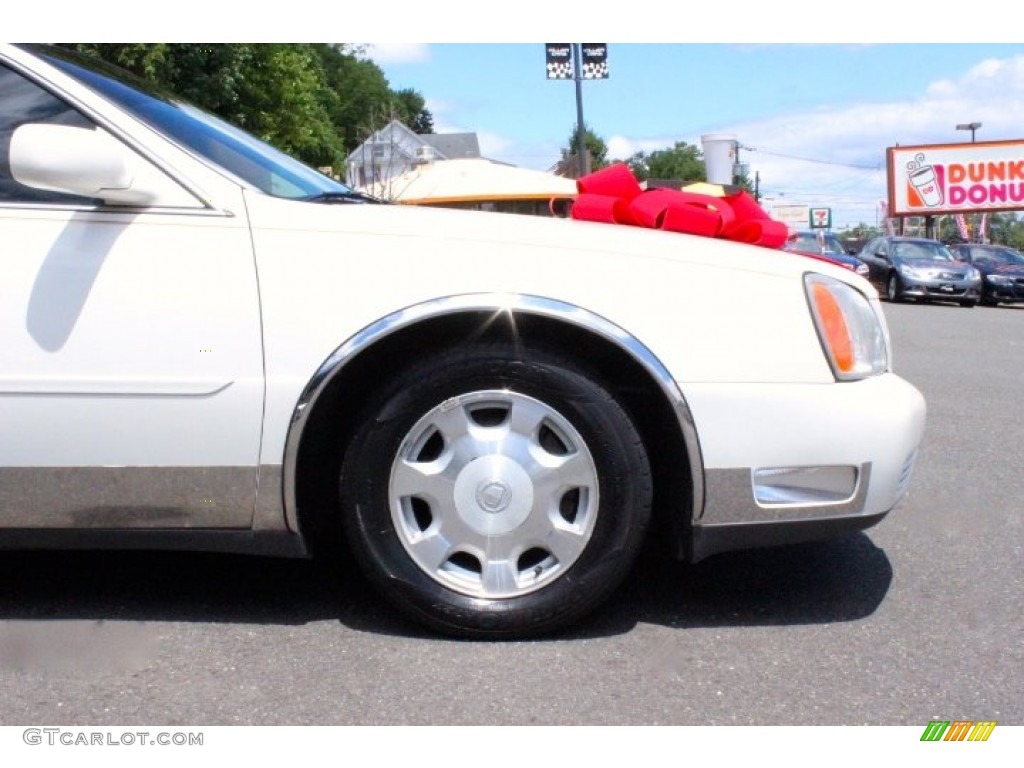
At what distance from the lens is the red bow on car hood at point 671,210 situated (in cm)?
353

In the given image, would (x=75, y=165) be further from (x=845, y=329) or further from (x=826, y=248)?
(x=826, y=248)

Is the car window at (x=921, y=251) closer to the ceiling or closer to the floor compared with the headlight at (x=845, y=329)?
closer to the floor

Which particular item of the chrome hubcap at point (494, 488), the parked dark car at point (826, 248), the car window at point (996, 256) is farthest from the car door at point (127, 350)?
the car window at point (996, 256)

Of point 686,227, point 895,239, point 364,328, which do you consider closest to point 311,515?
point 364,328

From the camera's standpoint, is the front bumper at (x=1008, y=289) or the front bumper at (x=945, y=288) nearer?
the front bumper at (x=945, y=288)

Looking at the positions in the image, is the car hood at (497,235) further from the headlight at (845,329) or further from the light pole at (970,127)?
the light pole at (970,127)

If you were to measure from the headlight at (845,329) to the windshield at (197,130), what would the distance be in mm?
1477

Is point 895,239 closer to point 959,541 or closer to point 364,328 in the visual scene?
point 959,541

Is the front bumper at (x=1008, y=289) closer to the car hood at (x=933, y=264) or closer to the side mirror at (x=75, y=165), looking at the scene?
the car hood at (x=933, y=264)

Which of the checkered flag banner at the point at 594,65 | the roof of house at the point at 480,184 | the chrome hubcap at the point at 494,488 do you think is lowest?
the chrome hubcap at the point at 494,488

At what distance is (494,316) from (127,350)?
3.03 feet

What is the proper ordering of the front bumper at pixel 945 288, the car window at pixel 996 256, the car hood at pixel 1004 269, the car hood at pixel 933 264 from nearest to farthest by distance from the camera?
the front bumper at pixel 945 288, the car hood at pixel 933 264, the car hood at pixel 1004 269, the car window at pixel 996 256

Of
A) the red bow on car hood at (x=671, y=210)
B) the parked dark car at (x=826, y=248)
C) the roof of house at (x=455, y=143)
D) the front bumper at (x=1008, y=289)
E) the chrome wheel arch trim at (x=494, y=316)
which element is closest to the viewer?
the chrome wheel arch trim at (x=494, y=316)

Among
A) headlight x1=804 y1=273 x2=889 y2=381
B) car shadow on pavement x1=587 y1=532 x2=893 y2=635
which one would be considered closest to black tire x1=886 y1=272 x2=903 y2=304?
car shadow on pavement x1=587 y1=532 x2=893 y2=635
